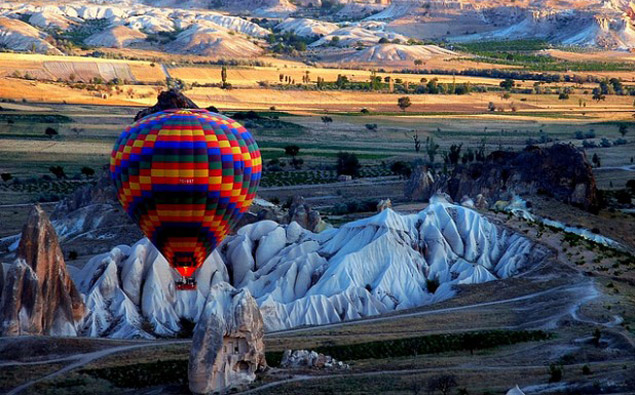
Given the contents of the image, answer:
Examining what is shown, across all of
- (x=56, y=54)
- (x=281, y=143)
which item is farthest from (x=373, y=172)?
(x=56, y=54)

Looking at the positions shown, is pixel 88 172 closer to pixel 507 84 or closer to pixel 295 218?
pixel 295 218

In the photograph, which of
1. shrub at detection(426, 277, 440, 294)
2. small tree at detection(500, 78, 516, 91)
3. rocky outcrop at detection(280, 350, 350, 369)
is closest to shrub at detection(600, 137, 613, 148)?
small tree at detection(500, 78, 516, 91)

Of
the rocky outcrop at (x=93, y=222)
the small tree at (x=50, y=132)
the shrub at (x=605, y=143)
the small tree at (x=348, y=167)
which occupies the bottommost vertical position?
the small tree at (x=50, y=132)

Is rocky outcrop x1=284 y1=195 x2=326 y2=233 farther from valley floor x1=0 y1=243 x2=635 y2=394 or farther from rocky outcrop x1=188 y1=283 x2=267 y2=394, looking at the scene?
rocky outcrop x1=188 y1=283 x2=267 y2=394

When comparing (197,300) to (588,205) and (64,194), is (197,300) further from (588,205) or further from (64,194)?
(64,194)

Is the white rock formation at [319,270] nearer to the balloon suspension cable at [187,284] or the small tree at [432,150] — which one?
the balloon suspension cable at [187,284]

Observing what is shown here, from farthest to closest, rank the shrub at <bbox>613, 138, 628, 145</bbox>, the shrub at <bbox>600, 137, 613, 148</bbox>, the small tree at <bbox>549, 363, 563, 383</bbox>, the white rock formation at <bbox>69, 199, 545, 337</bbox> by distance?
the shrub at <bbox>613, 138, 628, 145</bbox> < the shrub at <bbox>600, 137, 613, 148</bbox> < the white rock formation at <bbox>69, 199, 545, 337</bbox> < the small tree at <bbox>549, 363, 563, 383</bbox>

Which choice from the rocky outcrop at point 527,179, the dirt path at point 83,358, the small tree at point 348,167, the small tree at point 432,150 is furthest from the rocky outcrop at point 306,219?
the small tree at point 432,150
